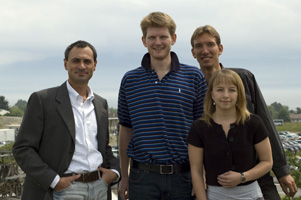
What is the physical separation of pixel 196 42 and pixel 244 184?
164cm

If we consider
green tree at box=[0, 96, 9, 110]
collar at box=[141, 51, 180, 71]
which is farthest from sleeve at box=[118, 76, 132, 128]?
green tree at box=[0, 96, 9, 110]

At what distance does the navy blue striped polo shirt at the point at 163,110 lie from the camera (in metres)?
3.16

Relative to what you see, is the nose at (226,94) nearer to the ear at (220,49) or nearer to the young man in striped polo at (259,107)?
the young man in striped polo at (259,107)

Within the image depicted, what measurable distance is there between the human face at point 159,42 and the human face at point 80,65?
0.67m

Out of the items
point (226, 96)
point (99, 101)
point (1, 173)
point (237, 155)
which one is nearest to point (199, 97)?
point (226, 96)

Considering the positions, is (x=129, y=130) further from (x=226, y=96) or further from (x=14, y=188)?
(x=14, y=188)

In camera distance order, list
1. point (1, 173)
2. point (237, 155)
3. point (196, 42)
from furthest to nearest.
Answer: point (1, 173)
point (196, 42)
point (237, 155)

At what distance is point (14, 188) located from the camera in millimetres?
18375

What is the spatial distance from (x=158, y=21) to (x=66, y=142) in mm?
1425

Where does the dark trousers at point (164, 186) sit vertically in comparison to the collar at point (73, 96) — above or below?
below

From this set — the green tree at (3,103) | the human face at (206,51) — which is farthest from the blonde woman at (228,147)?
the green tree at (3,103)

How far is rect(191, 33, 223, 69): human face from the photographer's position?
3.77 meters

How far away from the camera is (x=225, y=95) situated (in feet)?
9.46

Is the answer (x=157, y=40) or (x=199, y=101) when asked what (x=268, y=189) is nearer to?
(x=199, y=101)
